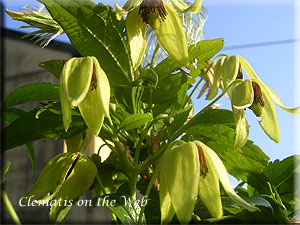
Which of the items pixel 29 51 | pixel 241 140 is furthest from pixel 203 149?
pixel 29 51

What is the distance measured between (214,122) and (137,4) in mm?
130

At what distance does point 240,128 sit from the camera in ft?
1.04

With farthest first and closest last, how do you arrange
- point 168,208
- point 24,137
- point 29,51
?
point 29,51
point 24,137
point 168,208

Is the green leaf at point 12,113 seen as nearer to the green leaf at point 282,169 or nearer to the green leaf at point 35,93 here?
the green leaf at point 35,93

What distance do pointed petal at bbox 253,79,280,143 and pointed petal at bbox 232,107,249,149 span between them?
3 centimetres

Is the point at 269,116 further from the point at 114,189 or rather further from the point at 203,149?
the point at 114,189

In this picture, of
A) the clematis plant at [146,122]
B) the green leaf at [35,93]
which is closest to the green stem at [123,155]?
the clematis plant at [146,122]

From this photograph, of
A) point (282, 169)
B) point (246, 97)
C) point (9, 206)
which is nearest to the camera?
point (9, 206)

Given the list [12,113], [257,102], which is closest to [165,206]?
[257,102]

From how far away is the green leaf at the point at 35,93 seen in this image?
41 centimetres

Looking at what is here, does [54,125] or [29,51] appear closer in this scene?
[54,125]

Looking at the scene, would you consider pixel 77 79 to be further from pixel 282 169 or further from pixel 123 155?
pixel 282 169

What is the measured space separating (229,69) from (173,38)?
0.24 ft

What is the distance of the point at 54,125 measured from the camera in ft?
1.30
